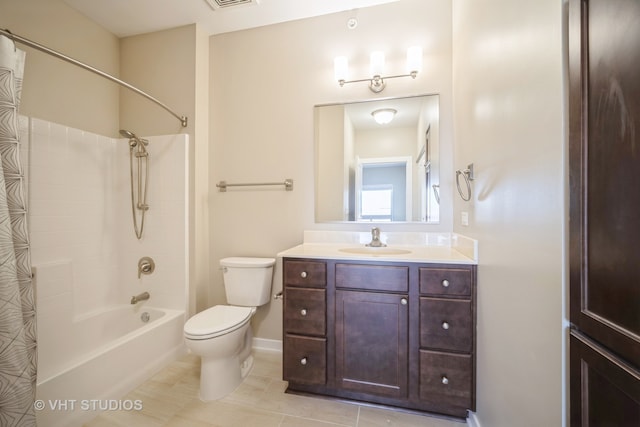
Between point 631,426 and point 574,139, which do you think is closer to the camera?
point 631,426

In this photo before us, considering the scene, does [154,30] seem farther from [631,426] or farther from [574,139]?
[631,426]

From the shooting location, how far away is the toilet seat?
4.74 ft

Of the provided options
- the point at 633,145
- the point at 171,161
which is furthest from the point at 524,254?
the point at 171,161

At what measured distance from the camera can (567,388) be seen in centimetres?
59

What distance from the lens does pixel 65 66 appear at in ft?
6.19

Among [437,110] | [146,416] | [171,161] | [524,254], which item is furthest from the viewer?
[171,161]

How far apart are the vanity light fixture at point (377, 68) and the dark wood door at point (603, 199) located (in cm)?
132

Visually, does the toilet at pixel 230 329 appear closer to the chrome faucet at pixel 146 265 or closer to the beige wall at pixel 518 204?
the chrome faucet at pixel 146 265

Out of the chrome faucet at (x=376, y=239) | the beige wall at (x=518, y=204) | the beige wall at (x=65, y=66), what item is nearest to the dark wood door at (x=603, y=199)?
the beige wall at (x=518, y=204)

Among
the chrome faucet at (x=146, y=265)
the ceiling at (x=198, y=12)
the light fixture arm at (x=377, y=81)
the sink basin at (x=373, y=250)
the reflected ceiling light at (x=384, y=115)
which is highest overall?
the ceiling at (x=198, y=12)

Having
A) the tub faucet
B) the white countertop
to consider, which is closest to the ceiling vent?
the white countertop

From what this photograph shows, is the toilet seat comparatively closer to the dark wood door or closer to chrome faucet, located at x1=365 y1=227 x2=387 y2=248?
chrome faucet, located at x1=365 y1=227 x2=387 y2=248

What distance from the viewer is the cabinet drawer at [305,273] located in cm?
149

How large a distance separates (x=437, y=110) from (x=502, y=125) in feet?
3.03
